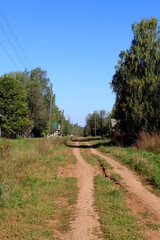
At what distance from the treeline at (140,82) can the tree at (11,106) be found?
23905 mm

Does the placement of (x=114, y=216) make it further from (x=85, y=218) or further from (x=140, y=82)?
(x=140, y=82)

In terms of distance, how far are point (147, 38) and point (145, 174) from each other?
789 inches

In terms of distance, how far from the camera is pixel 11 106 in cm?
4584

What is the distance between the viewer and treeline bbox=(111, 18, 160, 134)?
2638cm

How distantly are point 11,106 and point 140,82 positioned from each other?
27.6 meters

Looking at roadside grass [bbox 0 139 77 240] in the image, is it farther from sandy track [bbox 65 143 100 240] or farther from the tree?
the tree

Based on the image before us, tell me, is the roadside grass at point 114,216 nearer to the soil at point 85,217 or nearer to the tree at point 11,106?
the soil at point 85,217

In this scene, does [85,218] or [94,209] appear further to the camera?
[94,209]

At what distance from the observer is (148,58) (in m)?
27.2

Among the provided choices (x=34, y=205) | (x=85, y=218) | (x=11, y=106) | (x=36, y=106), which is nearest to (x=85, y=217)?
(x=85, y=218)

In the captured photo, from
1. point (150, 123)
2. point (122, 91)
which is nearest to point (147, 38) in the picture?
point (122, 91)

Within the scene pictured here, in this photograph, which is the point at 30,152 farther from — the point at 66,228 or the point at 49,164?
the point at 66,228

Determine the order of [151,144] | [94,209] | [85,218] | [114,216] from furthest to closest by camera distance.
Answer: [151,144]
[94,209]
[114,216]
[85,218]

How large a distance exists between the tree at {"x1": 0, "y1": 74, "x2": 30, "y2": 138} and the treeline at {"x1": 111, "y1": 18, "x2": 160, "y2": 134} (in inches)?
941
